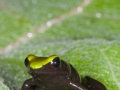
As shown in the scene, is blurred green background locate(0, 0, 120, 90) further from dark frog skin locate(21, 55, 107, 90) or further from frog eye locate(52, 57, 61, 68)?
frog eye locate(52, 57, 61, 68)

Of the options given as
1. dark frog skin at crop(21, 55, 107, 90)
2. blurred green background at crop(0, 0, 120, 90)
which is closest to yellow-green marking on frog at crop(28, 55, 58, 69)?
dark frog skin at crop(21, 55, 107, 90)

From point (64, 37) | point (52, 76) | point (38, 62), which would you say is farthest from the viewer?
point (64, 37)

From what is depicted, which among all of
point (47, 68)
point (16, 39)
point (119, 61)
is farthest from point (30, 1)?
point (47, 68)

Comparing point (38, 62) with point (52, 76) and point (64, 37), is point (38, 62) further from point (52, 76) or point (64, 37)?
point (64, 37)

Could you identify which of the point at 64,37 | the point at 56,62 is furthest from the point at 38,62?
the point at 64,37

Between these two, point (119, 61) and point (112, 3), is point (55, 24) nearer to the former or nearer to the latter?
point (112, 3)

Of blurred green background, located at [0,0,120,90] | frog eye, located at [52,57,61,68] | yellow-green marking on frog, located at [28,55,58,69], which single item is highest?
yellow-green marking on frog, located at [28,55,58,69]
